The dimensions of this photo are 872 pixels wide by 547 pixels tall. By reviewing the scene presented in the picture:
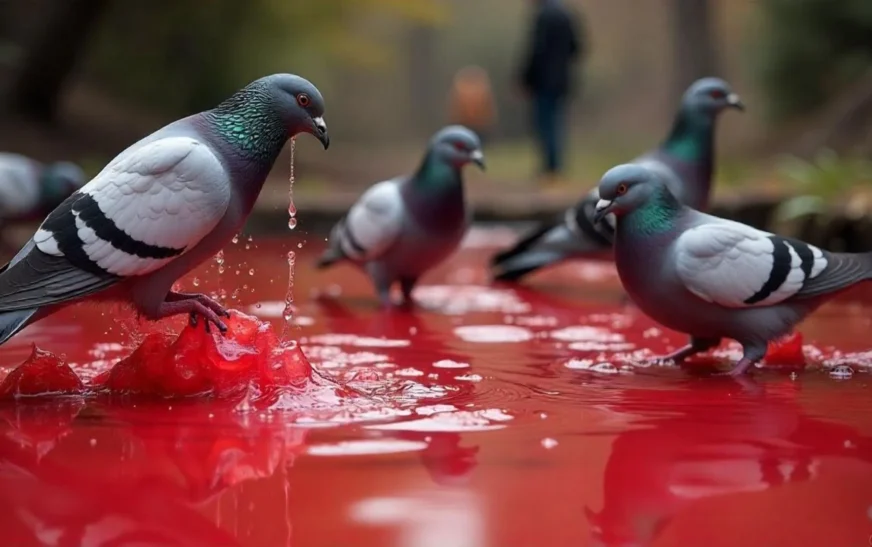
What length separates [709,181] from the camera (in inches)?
207

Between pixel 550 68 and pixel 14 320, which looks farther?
pixel 550 68

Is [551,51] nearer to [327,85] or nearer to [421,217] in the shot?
[421,217]

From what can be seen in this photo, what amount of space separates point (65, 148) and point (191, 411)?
9768mm

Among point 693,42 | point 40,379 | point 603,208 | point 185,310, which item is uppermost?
point 693,42

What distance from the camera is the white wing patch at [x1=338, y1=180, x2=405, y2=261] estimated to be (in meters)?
5.22

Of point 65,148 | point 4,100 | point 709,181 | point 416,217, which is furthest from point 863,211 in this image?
point 4,100

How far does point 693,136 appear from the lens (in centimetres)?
525

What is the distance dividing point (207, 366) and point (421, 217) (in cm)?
236

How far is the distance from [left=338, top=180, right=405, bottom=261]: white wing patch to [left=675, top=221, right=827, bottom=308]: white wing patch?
2.07 meters

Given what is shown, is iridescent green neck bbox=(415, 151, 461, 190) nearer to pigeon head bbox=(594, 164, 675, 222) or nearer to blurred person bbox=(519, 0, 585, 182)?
pigeon head bbox=(594, 164, 675, 222)

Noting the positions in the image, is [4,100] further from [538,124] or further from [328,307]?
[328,307]

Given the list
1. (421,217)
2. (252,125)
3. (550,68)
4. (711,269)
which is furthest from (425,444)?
(550,68)

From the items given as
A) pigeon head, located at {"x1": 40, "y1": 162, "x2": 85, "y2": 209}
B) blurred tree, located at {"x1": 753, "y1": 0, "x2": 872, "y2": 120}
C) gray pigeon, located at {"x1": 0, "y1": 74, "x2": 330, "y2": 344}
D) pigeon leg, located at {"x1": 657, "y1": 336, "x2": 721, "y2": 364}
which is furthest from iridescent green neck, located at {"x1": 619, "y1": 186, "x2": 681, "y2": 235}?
blurred tree, located at {"x1": 753, "y1": 0, "x2": 872, "y2": 120}

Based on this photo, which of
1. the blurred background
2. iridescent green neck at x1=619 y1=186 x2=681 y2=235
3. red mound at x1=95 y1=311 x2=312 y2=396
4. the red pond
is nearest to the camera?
the red pond
